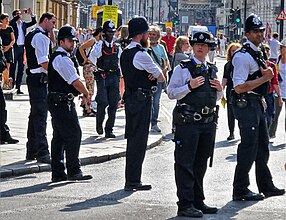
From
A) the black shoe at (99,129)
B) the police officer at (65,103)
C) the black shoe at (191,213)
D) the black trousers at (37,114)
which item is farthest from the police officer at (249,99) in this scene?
the black shoe at (99,129)

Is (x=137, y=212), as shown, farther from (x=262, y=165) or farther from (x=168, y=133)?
(x=168, y=133)

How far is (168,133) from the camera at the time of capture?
18188mm

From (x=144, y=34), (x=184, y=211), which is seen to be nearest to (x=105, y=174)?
(x=144, y=34)

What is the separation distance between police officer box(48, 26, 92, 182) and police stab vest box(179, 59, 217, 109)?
7.24ft

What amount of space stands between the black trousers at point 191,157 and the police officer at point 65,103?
2.26 meters

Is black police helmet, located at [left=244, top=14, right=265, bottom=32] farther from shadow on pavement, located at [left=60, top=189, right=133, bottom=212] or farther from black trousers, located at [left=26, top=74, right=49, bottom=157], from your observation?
black trousers, located at [left=26, top=74, right=49, bottom=157]

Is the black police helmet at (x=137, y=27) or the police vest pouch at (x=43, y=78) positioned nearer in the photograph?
the black police helmet at (x=137, y=27)

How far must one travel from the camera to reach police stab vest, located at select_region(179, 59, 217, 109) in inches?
388

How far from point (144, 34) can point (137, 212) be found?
2611 millimetres

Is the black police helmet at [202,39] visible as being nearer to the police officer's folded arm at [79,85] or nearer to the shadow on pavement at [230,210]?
the shadow on pavement at [230,210]

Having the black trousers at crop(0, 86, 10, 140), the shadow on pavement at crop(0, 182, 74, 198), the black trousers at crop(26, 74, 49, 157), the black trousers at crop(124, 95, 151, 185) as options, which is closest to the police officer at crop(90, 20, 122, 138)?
the black trousers at crop(0, 86, 10, 140)

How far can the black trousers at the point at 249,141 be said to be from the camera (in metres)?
10.5

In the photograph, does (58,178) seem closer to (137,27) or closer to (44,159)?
(44,159)

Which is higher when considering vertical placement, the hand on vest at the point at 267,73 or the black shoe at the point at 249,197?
the hand on vest at the point at 267,73
